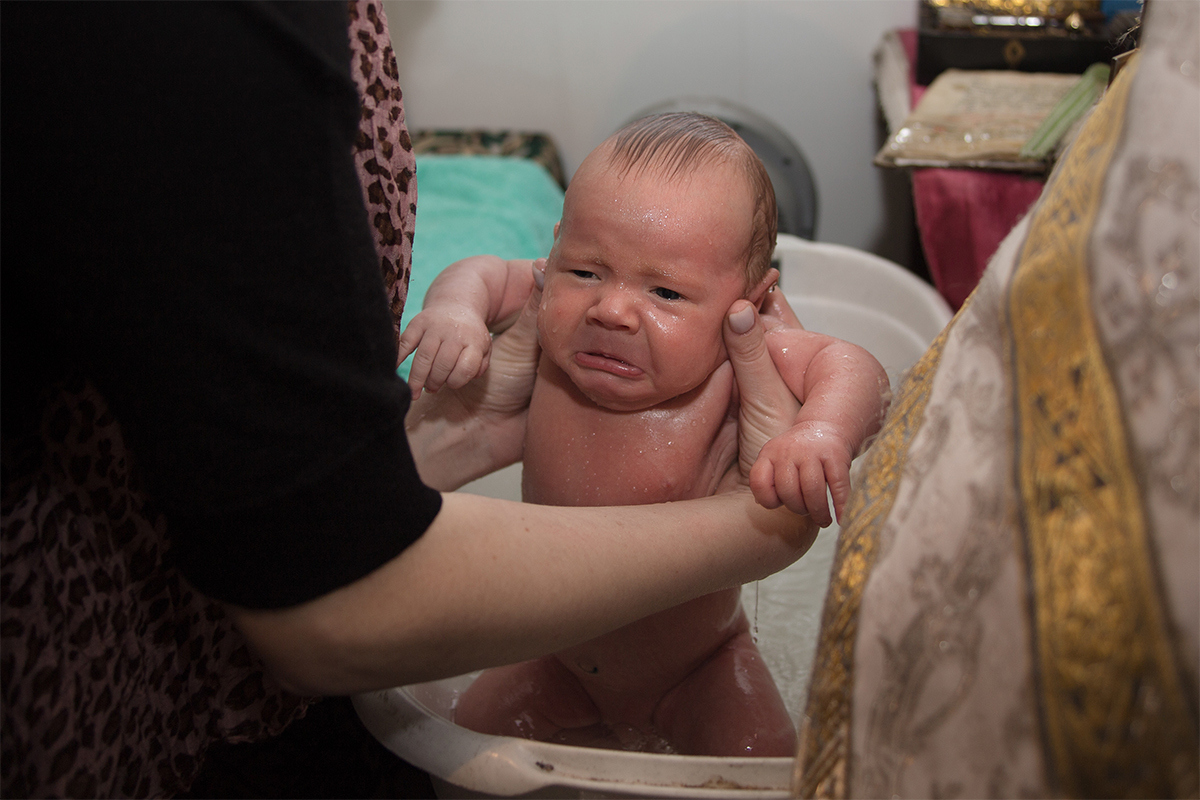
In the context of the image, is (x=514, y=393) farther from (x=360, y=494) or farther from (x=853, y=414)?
(x=360, y=494)

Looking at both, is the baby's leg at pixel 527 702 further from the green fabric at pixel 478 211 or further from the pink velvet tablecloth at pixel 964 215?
the pink velvet tablecloth at pixel 964 215

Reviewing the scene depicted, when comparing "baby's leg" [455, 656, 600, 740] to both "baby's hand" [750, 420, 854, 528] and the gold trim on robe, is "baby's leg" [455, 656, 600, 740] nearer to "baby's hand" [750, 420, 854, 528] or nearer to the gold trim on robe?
"baby's hand" [750, 420, 854, 528]

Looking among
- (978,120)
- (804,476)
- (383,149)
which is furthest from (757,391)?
(978,120)

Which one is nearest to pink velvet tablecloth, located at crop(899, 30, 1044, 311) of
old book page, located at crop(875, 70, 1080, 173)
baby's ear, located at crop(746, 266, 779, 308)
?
old book page, located at crop(875, 70, 1080, 173)

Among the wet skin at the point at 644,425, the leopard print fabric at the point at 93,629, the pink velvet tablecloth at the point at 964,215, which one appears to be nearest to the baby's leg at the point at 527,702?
the wet skin at the point at 644,425

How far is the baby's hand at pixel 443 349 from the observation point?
851 mm

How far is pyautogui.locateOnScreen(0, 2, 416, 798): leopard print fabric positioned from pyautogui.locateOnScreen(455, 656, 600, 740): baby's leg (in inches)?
10.5

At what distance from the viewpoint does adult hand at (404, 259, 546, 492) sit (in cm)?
98

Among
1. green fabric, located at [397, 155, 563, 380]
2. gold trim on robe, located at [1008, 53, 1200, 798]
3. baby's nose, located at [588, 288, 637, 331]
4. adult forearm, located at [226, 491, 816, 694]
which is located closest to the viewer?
gold trim on robe, located at [1008, 53, 1200, 798]

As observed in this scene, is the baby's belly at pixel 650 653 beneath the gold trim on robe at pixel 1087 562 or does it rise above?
beneath

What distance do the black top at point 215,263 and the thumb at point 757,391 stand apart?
43 centimetres

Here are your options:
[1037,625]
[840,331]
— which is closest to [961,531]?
[1037,625]

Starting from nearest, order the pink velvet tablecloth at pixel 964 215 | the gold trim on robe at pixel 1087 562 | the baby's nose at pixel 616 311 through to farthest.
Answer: the gold trim on robe at pixel 1087 562, the baby's nose at pixel 616 311, the pink velvet tablecloth at pixel 964 215

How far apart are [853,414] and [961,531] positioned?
1.09 feet
